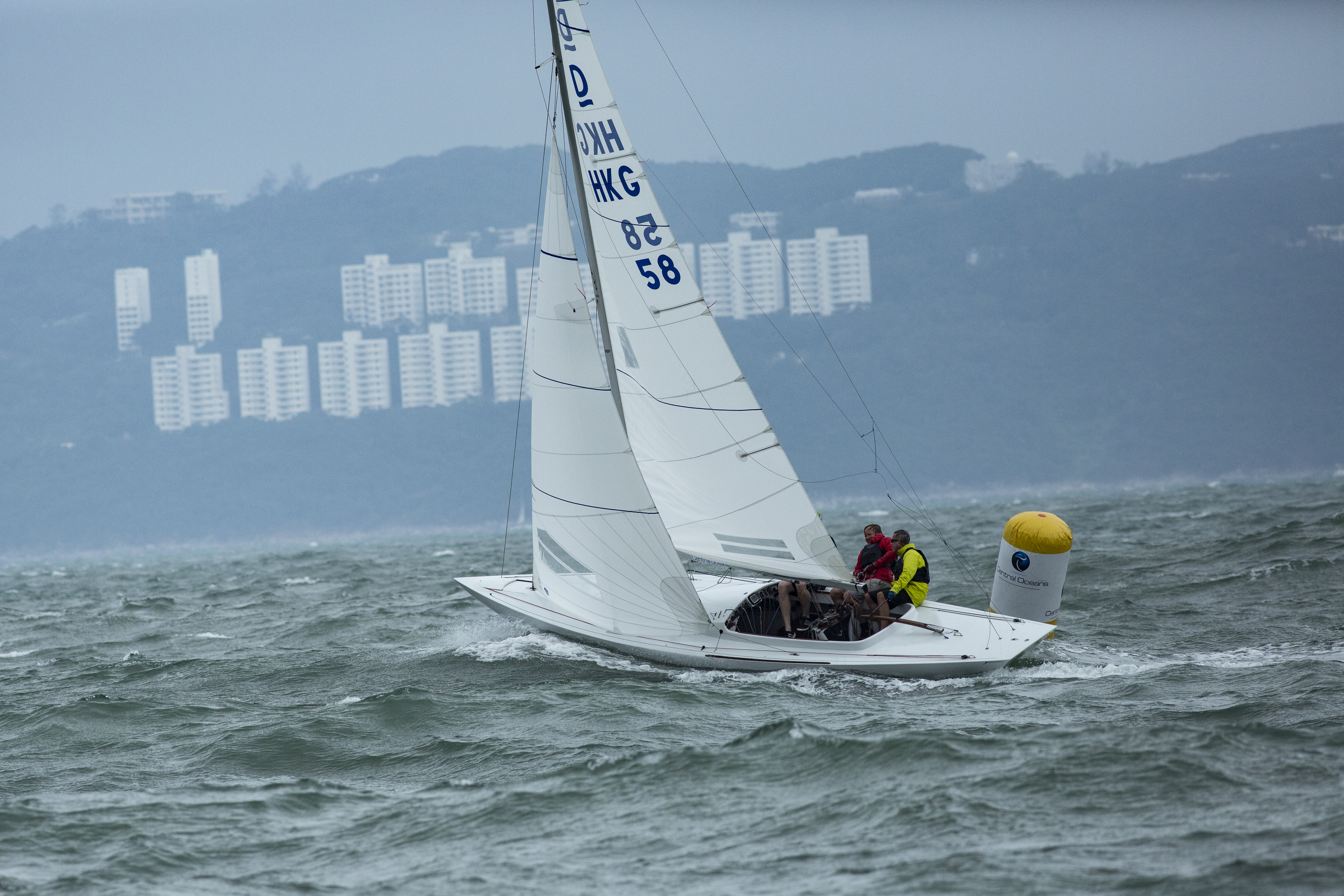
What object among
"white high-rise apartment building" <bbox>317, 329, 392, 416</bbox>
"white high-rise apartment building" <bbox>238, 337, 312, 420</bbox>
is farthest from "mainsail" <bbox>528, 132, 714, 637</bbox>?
"white high-rise apartment building" <bbox>238, 337, 312, 420</bbox>

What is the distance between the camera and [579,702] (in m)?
8.85

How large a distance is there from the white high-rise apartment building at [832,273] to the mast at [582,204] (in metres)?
131

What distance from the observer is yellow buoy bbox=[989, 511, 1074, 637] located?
9.76 metres

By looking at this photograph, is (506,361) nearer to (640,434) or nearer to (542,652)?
(542,652)

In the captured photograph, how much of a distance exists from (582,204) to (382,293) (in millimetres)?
148519

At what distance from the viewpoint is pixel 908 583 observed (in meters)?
9.88

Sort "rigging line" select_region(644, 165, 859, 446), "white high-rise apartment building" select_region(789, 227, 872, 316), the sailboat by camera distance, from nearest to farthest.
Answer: the sailboat
"rigging line" select_region(644, 165, 859, 446)
"white high-rise apartment building" select_region(789, 227, 872, 316)

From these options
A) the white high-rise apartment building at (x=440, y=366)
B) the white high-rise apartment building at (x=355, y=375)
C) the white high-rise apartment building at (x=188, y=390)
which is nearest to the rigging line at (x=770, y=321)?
the white high-rise apartment building at (x=440, y=366)

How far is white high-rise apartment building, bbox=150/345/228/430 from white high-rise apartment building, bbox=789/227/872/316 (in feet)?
213

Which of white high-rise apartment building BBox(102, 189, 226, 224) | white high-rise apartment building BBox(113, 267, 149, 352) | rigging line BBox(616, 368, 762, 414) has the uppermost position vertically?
white high-rise apartment building BBox(102, 189, 226, 224)

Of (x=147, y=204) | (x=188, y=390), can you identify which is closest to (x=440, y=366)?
(x=188, y=390)

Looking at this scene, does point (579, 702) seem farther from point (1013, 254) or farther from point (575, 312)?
point (1013, 254)

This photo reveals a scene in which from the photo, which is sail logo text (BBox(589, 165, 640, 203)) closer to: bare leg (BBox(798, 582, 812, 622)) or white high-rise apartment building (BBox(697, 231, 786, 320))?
bare leg (BBox(798, 582, 812, 622))

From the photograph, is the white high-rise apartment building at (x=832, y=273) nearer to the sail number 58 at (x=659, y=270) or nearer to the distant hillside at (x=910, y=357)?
the distant hillside at (x=910, y=357)
